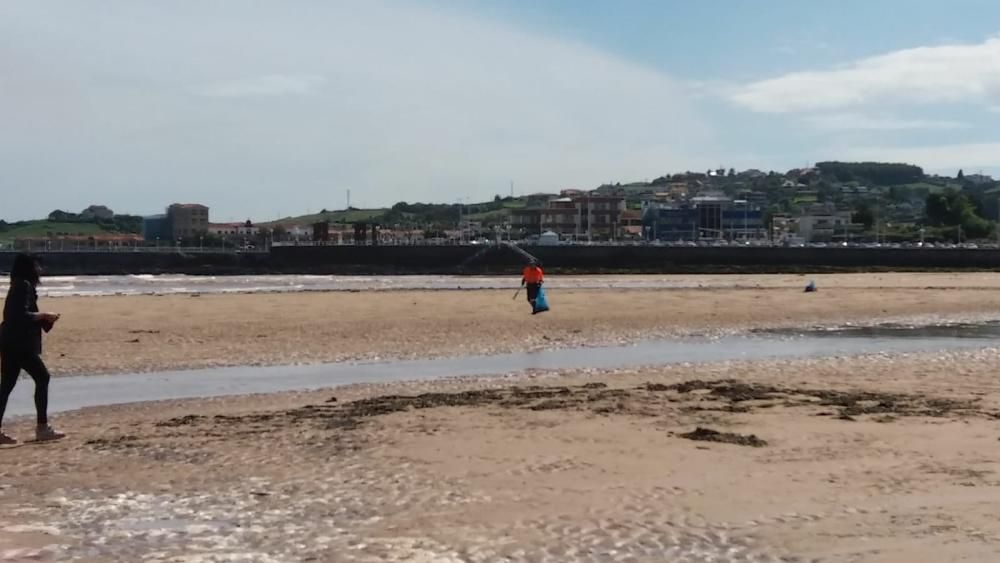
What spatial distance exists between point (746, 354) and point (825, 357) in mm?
1447

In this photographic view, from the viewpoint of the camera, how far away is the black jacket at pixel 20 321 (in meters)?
9.63

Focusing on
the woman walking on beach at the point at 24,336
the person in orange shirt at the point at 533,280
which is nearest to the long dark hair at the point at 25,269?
the woman walking on beach at the point at 24,336

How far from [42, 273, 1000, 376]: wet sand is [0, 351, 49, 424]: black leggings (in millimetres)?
6846

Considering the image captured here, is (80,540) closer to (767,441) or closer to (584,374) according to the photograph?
(767,441)

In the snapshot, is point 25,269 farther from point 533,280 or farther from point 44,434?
point 533,280

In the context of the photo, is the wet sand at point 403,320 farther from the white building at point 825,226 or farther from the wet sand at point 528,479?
the white building at point 825,226

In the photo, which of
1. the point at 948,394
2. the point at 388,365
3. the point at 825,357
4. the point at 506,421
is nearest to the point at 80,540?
the point at 506,421

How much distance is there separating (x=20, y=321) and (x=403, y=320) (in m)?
16.2

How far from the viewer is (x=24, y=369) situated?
9.86 meters

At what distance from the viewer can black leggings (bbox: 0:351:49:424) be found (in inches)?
384

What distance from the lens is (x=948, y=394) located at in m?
11.9

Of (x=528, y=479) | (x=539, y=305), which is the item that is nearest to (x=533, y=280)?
(x=539, y=305)

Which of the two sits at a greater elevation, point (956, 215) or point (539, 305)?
point (956, 215)

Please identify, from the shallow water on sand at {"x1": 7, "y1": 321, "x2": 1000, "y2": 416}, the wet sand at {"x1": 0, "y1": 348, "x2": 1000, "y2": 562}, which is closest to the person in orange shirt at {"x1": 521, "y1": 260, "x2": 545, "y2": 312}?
the shallow water on sand at {"x1": 7, "y1": 321, "x2": 1000, "y2": 416}
